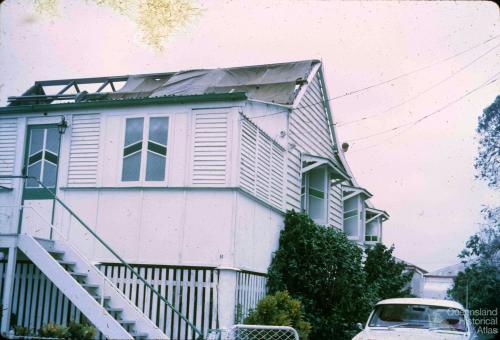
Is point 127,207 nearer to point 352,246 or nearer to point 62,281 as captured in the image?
point 62,281

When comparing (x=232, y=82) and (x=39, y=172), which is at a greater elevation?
(x=232, y=82)

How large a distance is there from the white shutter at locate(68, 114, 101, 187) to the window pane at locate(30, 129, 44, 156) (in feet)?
2.95

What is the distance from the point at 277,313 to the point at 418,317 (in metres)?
3.10

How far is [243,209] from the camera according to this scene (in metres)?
12.9

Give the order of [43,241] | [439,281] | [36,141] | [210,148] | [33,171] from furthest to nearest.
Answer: [439,281] < [36,141] < [33,171] < [210,148] < [43,241]

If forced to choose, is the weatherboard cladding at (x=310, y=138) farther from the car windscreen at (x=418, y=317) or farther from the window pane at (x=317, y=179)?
the car windscreen at (x=418, y=317)

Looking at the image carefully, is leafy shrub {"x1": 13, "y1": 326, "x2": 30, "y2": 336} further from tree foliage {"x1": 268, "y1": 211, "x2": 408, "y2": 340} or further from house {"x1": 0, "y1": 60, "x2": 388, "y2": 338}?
tree foliage {"x1": 268, "y1": 211, "x2": 408, "y2": 340}

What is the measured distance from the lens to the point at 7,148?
14562 mm

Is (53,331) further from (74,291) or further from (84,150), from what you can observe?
(84,150)

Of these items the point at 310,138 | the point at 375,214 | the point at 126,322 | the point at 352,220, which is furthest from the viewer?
the point at 375,214

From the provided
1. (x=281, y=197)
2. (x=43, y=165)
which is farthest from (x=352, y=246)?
(x=43, y=165)

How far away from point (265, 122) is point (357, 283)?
523cm

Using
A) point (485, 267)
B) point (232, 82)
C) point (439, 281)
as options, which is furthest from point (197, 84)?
point (439, 281)

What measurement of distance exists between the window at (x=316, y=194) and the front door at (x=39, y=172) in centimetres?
809
